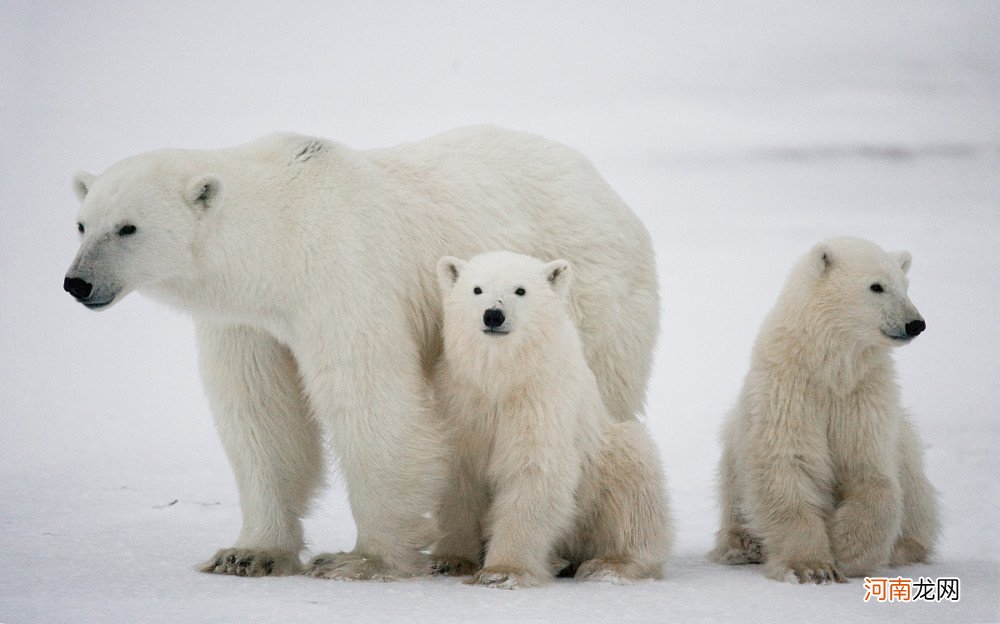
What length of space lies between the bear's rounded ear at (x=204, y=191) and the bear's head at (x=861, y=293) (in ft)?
8.77

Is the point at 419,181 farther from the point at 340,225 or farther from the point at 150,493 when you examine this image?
the point at 150,493

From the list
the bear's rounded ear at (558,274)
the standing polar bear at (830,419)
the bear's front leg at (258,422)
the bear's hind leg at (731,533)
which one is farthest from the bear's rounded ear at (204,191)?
the bear's hind leg at (731,533)

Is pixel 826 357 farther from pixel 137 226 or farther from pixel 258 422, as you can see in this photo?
pixel 137 226

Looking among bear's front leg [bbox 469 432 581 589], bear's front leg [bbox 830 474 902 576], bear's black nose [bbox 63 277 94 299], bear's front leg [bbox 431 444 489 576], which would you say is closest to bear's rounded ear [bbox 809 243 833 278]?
bear's front leg [bbox 830 474 902 576]

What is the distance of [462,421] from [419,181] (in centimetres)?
128

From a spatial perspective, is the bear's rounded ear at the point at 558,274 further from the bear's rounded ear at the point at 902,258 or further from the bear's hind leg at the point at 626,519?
the bear's rounded ear at the point at 902,258

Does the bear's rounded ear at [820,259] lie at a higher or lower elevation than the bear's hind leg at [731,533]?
higher

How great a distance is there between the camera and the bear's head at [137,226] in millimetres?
4641

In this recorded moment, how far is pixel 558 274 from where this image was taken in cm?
511

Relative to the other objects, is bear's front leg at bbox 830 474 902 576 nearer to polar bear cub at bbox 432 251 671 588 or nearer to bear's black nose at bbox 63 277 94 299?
polar bear cub at bbox 432 251 671 588

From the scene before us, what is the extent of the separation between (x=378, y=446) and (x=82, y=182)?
67.4 inches

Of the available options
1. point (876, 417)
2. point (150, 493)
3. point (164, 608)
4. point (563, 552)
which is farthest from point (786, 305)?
point (150, 493)

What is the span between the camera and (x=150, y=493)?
700 centimetres

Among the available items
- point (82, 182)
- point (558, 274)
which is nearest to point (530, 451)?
point (558, 274)
